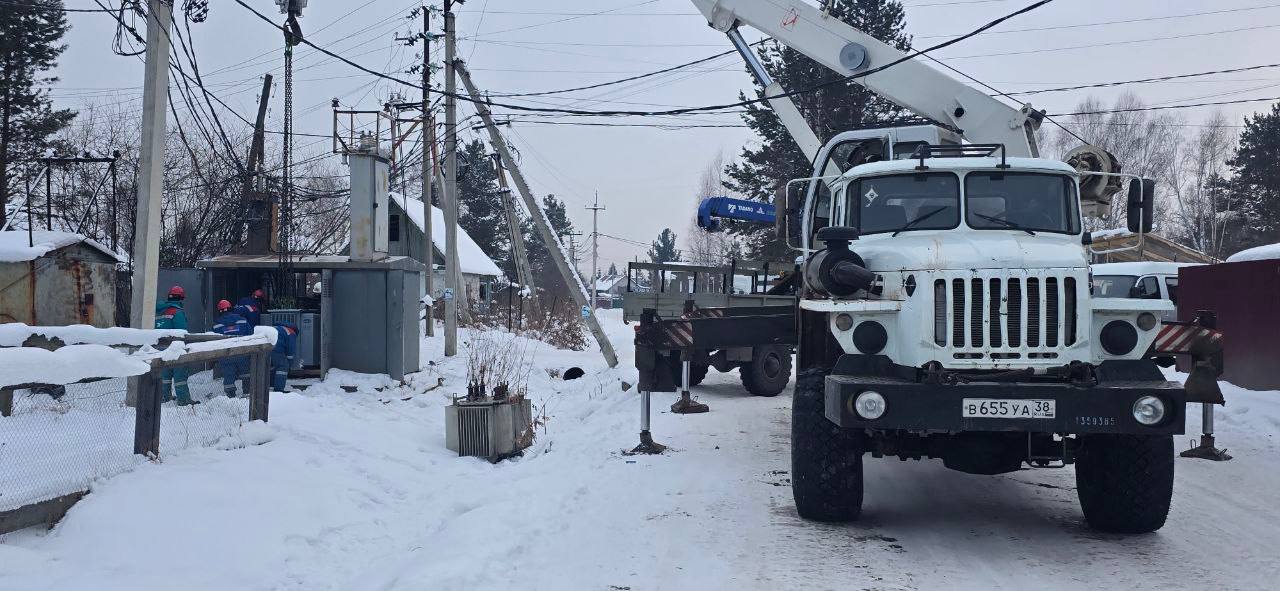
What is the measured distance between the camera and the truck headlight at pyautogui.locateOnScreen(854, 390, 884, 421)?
18.2ft

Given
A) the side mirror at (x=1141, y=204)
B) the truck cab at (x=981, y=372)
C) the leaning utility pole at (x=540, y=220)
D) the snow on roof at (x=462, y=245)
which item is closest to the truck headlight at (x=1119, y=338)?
the truck cab at (x=981, y=372)

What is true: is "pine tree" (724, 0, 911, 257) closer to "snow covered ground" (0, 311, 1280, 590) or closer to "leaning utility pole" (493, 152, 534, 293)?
"leaning utility pole" (493, 152, 534, 293)

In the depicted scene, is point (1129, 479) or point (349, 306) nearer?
point (1129, 479)

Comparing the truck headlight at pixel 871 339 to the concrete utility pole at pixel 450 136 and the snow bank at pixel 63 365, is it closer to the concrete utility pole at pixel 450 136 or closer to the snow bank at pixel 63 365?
the snow bank at pixel 63 365

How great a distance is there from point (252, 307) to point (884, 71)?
9.78 m

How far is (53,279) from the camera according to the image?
16.6 metres

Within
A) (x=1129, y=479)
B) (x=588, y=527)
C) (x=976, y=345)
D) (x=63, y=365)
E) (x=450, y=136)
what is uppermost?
(x=450, y=136)

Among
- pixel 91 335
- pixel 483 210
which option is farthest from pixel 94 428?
pixel 483 210

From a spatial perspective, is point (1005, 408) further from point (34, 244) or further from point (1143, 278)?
point (34, 244)

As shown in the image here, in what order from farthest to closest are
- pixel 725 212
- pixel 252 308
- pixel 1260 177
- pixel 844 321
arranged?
pixel 1260 177
pixel 725 212
pixel 252 308
pixel 844 321

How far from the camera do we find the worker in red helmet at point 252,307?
13.4 metres

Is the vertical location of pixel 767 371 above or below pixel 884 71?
below

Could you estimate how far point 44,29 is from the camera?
2695cm

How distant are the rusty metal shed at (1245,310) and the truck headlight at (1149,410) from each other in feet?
30.7
